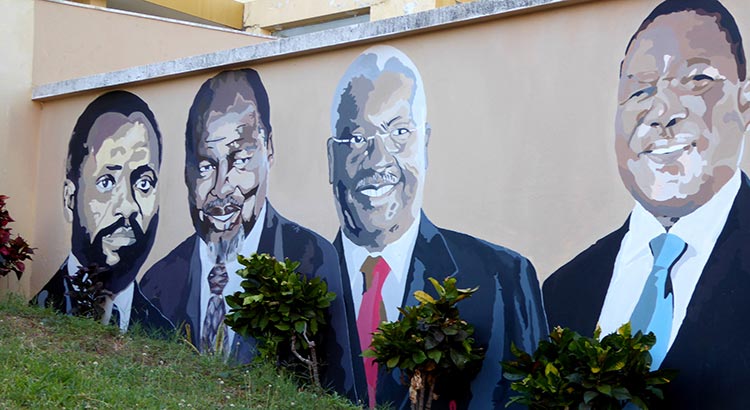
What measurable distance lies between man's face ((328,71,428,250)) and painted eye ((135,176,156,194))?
7.39ft

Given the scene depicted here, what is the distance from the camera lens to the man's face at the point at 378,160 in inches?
266

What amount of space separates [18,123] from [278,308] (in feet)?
15.0

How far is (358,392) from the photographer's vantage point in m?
6.89

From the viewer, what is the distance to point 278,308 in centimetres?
683

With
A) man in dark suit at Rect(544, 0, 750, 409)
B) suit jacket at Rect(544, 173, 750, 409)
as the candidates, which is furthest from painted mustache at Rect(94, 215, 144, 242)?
suit jacket at Rect(544, 173, 750, 409)

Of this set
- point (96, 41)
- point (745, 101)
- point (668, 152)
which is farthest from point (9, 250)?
point (745, 101)

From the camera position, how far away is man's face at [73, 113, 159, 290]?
8805 millimetres

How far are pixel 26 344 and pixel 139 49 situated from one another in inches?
194

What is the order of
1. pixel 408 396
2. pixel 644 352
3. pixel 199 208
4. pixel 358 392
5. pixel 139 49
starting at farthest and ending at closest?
pixel 139 49 < pixel 199 208 < pixel 358 392 < pixel 408 396 < pixel 644 352

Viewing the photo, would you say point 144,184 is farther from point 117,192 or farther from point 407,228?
point 407,228

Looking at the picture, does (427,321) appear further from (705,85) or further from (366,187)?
(705,85)

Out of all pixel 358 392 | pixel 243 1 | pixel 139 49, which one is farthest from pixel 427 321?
pixel 243 1

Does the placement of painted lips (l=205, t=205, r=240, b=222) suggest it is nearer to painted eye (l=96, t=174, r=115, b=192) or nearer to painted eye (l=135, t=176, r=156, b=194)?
painted eye (l=135, t=176, r=156, b=194)

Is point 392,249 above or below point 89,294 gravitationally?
above
